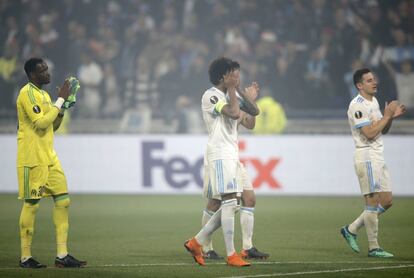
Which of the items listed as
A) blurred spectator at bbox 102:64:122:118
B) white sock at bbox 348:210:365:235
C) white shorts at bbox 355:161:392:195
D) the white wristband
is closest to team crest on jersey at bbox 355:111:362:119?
white shorts at bbox 355:161:392:195

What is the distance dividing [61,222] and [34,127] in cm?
104

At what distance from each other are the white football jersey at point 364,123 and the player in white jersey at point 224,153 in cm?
141

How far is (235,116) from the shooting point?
9797mm

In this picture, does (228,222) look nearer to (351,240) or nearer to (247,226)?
(247,226)

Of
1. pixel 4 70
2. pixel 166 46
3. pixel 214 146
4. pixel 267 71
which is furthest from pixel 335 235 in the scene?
pixel 4 70

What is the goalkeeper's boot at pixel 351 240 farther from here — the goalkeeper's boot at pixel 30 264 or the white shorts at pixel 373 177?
the goalkeeper's boot at pixel 30 264

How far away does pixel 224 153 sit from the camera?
9.97m

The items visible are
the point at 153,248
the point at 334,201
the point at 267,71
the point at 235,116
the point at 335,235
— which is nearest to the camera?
the point at 235,116

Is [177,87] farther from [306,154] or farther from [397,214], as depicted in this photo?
[397,214]

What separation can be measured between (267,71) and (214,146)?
1304 cm

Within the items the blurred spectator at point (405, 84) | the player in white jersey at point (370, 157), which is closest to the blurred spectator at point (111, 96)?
the blurred spectator at point (405, 84)

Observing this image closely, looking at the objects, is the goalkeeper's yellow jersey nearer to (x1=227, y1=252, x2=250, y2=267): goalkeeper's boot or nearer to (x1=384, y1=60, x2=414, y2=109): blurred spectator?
(x1=227, y1=252, x2=250, y2=267): goalkeeper's boot

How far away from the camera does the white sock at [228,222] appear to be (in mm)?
9859

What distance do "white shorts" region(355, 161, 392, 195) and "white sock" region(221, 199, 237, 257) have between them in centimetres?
180
